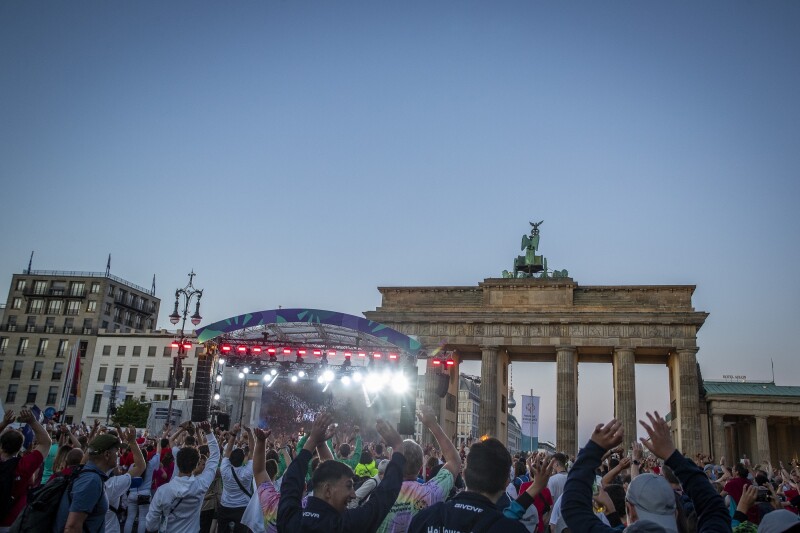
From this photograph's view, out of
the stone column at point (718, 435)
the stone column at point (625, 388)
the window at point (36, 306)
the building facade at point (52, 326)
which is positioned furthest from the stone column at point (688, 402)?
the window at point (36, 306)

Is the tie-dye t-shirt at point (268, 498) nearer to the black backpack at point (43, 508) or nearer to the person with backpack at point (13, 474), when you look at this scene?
the black backpack at point (43, 508)

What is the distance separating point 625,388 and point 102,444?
148 feet

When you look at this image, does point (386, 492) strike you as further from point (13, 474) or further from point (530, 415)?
point (530, 415)

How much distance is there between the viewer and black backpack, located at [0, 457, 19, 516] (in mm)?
5836

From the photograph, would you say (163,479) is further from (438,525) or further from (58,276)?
(58,276)

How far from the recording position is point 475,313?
48250mm

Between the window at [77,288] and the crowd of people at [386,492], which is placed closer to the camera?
the crowd of people at [386,492]

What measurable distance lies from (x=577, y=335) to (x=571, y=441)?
822 centimetres

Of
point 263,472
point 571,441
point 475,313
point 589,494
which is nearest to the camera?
point 589,494

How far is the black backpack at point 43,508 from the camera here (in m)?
5.30

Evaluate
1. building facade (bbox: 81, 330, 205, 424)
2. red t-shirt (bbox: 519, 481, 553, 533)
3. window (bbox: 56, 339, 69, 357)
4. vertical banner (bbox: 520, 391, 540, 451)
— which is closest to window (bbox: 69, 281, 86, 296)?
window (bbox: 56, 339, 69, 357)

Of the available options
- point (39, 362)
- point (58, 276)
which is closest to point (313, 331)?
point (39, 362)

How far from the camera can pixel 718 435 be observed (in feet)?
149

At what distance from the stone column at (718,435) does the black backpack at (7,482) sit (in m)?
49.5
